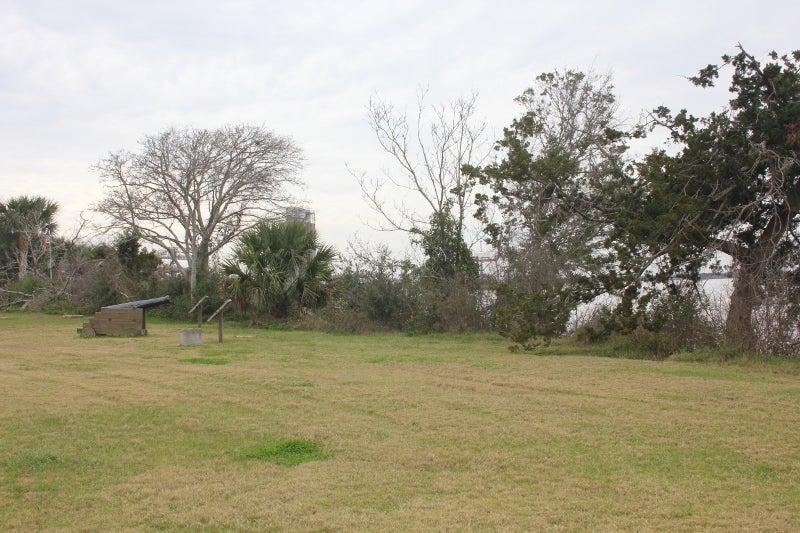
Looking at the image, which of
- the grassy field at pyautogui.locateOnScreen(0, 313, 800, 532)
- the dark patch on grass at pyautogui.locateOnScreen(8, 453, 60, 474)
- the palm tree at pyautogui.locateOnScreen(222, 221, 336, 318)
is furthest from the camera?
the palm tree at pyautogui.locateOnScreen(222, 221, 336, 318)

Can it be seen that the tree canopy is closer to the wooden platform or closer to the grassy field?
the grassy field

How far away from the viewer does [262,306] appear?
20703 mm

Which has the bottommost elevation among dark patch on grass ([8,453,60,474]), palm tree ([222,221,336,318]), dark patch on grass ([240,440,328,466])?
dark patch on grass ([8,453,60,474])

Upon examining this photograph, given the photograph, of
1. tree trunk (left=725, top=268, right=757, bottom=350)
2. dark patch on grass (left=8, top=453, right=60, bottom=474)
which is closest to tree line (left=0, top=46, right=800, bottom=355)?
tree trunk (left=725, top=268, right=757, bottom=350)

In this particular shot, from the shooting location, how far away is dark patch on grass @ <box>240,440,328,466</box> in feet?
19.5

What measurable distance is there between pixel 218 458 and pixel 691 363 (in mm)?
8784

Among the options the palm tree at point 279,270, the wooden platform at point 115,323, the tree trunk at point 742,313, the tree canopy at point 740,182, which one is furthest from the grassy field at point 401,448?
the palm tree at point 279,270

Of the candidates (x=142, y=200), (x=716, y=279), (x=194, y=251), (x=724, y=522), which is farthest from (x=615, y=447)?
(x=142, y=200)

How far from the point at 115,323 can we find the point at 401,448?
44.5ft

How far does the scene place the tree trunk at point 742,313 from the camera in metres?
12.1

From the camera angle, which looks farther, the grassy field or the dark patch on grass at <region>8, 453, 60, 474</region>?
the dark patch on grass at <region>8, 453, 60, 474</region>

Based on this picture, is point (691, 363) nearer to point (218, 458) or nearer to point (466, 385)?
point (466, 385)

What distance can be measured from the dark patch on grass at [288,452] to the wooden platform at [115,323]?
41.8ft

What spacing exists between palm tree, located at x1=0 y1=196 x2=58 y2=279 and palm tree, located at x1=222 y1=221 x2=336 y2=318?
1461 cm
